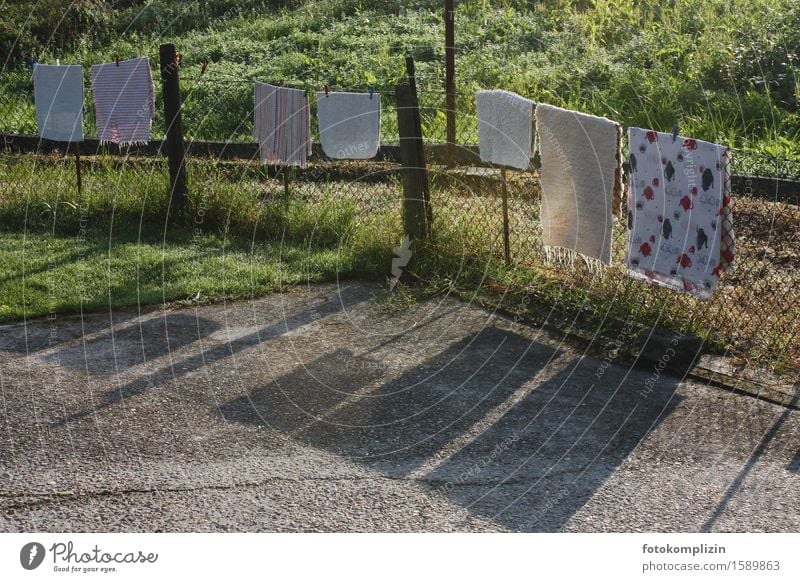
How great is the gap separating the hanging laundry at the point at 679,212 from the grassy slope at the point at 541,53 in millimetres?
4495

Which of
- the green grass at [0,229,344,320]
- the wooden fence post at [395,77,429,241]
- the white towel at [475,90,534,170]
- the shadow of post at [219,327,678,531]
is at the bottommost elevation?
the shadow of post at [219,327,678,531]

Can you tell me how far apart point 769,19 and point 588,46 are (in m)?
2.02

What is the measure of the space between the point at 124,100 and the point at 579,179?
4126 millimetres

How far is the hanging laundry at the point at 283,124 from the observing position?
8.20 m

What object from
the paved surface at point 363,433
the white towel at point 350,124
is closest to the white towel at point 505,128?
the paved surface at point 363,433

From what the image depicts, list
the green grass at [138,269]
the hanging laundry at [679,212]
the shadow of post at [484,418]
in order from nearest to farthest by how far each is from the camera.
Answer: the shadow of post at [484,418], the hanging laundry at [679,212], the green grass at [138,269]

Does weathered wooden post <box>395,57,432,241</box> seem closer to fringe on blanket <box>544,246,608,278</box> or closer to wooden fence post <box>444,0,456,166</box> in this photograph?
fringe on blanket <box>544,246,608,278</box>

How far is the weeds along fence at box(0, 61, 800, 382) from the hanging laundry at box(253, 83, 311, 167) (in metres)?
0.20

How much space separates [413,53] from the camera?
44.3ft

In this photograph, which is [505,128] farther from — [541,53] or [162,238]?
[541,53]

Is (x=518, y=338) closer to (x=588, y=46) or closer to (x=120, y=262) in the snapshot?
(x=120, y=262)

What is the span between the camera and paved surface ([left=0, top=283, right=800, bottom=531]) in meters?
4.15

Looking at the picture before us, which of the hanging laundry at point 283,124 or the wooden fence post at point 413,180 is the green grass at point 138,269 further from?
the hanging laundry at point 283,124

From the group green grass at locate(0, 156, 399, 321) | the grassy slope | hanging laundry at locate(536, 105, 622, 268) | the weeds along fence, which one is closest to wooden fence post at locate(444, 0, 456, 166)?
the weeds along fence
